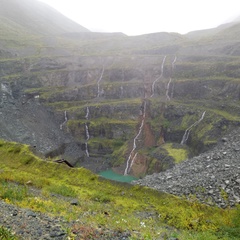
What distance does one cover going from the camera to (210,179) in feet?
88.1

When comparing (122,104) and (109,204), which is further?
(122,104)

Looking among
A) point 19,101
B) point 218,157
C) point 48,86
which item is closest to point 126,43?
point 48,86

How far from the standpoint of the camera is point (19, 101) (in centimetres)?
6444

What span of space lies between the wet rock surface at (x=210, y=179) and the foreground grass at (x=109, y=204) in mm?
4962

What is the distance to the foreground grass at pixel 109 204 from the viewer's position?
1400 centimetres

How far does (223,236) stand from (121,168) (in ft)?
119

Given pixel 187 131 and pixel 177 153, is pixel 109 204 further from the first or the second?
pixel 187 131

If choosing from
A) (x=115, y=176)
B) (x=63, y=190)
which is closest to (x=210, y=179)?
(x=63, y=190)

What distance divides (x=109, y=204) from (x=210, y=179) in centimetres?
1237

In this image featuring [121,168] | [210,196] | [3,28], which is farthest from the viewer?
[3,28]

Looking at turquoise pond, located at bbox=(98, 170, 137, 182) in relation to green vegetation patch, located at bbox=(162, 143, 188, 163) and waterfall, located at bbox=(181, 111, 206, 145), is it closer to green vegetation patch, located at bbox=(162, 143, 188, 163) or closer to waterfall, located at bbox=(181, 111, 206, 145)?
green vegetation patch, located at bbox=(162, 143, 188, 163)

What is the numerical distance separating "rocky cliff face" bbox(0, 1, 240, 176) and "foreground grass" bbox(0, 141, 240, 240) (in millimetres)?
23646

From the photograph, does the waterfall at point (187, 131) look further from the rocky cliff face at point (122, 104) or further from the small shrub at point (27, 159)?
the small shrub at point (27, 159)

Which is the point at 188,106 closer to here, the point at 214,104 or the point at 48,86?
the point at 214,104
